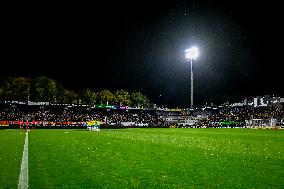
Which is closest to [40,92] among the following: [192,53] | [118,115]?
[118,115]

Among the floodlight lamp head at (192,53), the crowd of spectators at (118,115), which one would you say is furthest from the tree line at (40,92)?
the floodlight lamp head at (192,53)

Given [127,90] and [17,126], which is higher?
[127,90]

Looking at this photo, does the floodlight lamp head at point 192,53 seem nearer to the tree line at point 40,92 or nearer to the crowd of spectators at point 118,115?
the crowd of spectators at point 118,115

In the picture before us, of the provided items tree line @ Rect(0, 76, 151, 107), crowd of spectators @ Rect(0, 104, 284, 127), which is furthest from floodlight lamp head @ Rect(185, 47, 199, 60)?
tree line @ Rect(0, 76, 151, 107)

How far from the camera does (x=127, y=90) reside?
404 ft

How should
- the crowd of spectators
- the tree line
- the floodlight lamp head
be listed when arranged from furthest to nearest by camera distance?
the tree line
the crowd of spectators
the floodlight lamp head

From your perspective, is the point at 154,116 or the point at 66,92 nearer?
the point at 154,116

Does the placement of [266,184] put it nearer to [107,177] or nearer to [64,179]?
[107,177]

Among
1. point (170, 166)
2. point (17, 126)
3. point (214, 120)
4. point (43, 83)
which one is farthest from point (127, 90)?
point (170, 166)

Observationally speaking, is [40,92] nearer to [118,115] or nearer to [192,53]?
[118,115]

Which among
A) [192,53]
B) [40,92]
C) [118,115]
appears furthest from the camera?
[40,92]

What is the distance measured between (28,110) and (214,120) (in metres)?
44.4

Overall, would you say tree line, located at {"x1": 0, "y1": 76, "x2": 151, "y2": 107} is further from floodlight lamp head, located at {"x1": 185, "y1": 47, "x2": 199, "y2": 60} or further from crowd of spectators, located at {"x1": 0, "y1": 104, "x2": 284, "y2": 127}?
floodlight lamp head, located at {"x1": 185, "y1": 47, "x2": 199, "y2": 60}

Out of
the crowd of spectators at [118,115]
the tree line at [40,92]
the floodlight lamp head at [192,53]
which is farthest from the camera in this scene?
the tree line at [40,92]
